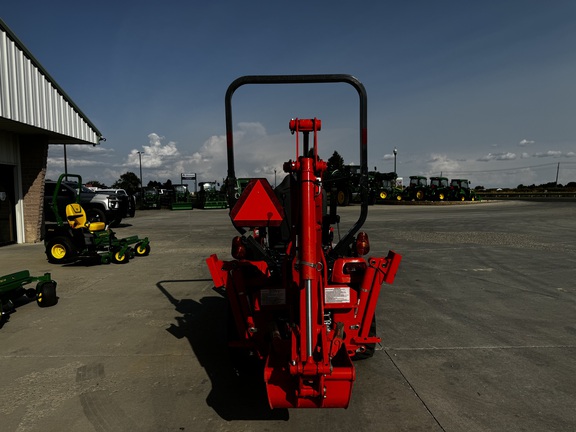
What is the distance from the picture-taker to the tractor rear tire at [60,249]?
9.37 m

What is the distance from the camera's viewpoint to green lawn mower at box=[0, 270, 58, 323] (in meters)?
5.33

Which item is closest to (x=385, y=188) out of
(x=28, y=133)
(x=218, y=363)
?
(x=28, y=133)

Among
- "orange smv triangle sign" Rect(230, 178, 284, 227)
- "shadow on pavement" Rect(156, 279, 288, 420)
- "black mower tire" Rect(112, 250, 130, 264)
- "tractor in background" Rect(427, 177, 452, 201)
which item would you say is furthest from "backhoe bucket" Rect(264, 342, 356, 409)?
"tractor in background" Rect(427, 177, 452, 201)

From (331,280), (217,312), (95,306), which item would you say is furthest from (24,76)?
(331,280)

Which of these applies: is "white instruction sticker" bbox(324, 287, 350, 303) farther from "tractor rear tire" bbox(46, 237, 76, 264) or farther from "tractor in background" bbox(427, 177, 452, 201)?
"tractor in background" bbox(427, 177, 452, 201)

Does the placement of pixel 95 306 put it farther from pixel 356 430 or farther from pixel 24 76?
pixel 24 76

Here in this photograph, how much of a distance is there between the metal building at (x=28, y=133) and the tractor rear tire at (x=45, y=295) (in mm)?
6839

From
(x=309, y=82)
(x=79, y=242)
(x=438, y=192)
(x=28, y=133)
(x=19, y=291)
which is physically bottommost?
Answer: (x=19, y=291)

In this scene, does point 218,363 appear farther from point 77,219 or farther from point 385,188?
point 385,188

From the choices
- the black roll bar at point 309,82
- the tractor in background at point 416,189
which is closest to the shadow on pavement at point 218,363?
the black roll bar at point 309,82

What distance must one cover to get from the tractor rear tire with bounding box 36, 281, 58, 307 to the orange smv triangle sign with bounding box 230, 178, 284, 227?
4.51 meters

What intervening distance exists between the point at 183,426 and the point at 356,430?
1271mm

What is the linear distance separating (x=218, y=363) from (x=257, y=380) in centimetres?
56

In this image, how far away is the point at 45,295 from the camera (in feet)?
19.8
